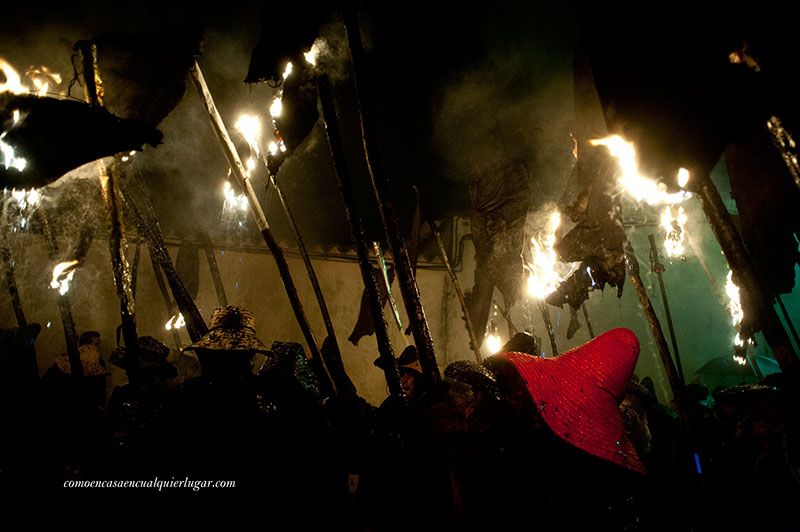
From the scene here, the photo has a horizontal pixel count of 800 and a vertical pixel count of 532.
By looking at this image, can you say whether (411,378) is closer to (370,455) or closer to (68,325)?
(370,455)

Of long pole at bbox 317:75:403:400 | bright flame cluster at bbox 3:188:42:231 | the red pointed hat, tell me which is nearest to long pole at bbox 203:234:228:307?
bright flame cluster at bbox 3:188:42:231

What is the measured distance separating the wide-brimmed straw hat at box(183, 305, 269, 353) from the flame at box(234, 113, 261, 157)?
3.72 m

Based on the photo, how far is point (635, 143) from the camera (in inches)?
106

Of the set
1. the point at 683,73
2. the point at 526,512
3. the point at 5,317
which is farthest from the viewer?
the point at 5,317

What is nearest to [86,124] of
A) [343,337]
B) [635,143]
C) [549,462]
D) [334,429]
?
[334,429]

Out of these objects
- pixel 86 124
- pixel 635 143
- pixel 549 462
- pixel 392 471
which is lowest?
pixel 549 462

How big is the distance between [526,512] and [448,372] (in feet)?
4.57

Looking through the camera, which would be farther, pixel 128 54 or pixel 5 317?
pixel 5 317

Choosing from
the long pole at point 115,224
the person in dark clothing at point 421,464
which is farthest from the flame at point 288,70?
the person in dark clothing at point 421,464

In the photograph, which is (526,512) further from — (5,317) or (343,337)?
(5,317)

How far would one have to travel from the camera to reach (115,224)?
530cm

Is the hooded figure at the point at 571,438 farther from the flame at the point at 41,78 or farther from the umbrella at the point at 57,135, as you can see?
the flame at the point at 41,78

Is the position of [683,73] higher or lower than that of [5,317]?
lower

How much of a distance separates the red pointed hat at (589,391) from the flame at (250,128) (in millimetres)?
6099
